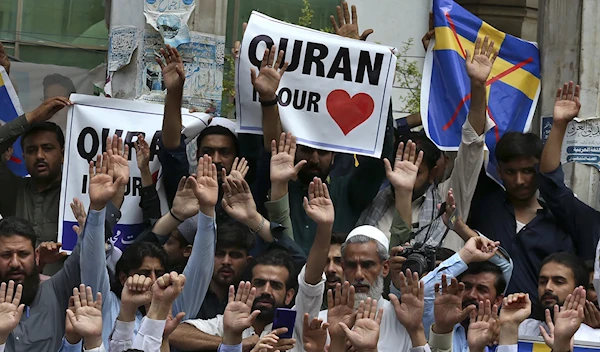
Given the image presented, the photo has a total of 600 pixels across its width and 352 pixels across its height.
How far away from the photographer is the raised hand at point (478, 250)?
8.50 metres

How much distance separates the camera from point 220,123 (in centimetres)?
972

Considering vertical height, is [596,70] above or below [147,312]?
above

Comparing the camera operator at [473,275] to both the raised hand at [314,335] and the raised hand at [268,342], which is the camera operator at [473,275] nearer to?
the raised hand at [314,335]

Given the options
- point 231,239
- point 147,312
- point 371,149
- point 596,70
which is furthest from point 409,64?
point 147,312

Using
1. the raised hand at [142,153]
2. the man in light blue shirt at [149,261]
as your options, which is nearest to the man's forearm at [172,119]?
the raised hand at [142,153]

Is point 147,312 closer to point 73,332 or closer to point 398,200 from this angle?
point 73,332

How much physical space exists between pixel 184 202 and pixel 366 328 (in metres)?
1.73

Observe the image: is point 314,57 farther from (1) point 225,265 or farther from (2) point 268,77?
(1) point 225,265

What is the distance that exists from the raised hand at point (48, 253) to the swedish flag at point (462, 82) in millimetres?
2576

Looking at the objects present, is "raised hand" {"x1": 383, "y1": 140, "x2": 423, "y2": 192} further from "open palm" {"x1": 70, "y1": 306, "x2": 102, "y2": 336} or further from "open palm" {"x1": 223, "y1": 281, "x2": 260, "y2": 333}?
"open palm" {"x1": 70, "y1": 306, "x2": 102, "y2": 336}

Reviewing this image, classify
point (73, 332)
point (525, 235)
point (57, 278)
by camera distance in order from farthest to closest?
1. point (525, 235)
2. point (57, 278)
3. point (73, 332)

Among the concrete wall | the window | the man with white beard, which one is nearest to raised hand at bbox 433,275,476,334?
the man with white beard

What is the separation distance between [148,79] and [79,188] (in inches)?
53.9

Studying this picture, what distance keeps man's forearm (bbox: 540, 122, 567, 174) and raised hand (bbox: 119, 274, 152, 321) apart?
8.84ft
